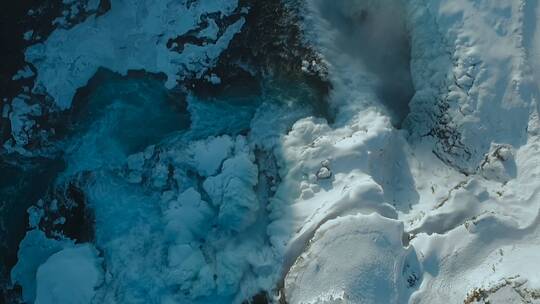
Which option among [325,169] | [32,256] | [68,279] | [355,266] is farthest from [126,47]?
[355,266]

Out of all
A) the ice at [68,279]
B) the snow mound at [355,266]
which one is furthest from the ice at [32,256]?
the snow mound at [355,266]

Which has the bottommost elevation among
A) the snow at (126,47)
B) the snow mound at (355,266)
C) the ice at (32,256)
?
the ice at (32,256)

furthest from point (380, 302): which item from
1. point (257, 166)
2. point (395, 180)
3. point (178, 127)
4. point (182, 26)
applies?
point (182, 26)

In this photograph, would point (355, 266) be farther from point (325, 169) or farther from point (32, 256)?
point (32, 256)

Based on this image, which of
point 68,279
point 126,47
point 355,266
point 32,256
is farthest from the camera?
point 126,47

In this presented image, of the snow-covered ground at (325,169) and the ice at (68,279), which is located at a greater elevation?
the snow-covered ground at (325,169)

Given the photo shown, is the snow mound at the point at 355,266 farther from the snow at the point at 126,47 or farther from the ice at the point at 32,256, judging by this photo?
the snow at the point at 126,47
